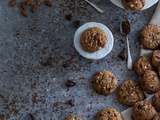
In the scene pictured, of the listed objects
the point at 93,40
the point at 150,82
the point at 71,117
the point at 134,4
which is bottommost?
the point at 71,117

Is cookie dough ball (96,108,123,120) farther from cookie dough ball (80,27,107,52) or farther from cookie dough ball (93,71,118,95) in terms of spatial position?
cookie dough ball (80,27,107,52)

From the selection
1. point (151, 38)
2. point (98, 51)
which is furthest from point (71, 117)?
point (151, 38)

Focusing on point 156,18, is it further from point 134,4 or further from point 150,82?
point 150,82

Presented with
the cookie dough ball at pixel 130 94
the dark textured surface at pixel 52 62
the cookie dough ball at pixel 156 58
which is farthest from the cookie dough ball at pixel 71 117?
the cookie dough ball at pixel 156 58

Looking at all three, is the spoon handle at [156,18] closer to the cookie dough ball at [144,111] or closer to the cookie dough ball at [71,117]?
the cookie dough ball at [144,111]

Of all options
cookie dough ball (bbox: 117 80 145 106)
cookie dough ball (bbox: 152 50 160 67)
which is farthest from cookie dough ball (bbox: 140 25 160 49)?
cookie dough ball (bbox: 117 80 145 106)
